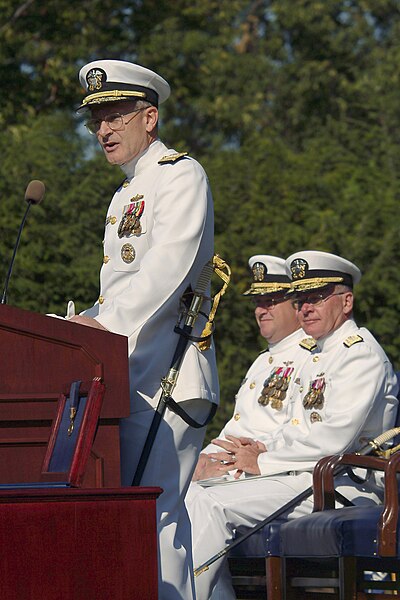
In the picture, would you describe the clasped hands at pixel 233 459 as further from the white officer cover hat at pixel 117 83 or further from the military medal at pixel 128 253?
the white officer cover hat at pixel 117 83

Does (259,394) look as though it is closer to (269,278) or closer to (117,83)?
(269,278)

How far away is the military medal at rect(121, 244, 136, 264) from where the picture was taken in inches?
182

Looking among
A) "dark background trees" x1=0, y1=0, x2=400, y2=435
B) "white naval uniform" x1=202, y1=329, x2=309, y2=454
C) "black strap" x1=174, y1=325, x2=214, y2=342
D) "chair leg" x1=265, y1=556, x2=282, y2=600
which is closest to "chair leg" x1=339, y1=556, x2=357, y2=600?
"chair leg" x1=265, y1=556, x2=282, y2=600

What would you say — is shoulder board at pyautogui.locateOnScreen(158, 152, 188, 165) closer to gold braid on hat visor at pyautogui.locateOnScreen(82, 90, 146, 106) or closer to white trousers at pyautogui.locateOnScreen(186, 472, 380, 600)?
gold braid on hat visor at pyautogui.locateOnScreen(82, 90, 146, 106)

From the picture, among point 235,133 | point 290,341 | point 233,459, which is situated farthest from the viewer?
point 235,133

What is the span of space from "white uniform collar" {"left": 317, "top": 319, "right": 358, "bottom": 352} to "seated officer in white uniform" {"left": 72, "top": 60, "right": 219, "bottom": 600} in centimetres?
198

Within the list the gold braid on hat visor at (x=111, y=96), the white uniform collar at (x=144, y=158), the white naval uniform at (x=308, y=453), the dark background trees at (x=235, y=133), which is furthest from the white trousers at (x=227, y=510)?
the dark background trees at (x=235, y=133)

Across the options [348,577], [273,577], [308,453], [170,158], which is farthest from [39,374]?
[308,453]

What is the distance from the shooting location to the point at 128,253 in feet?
15.2

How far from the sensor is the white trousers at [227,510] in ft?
19.3

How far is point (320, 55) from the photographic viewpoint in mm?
21688

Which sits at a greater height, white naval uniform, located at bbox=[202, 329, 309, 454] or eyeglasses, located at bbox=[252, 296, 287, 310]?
eyeglasses, located at bbox=[252, 296, 287, 310]

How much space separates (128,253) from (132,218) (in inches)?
5.0

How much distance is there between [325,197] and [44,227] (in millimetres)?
Result: 2663
